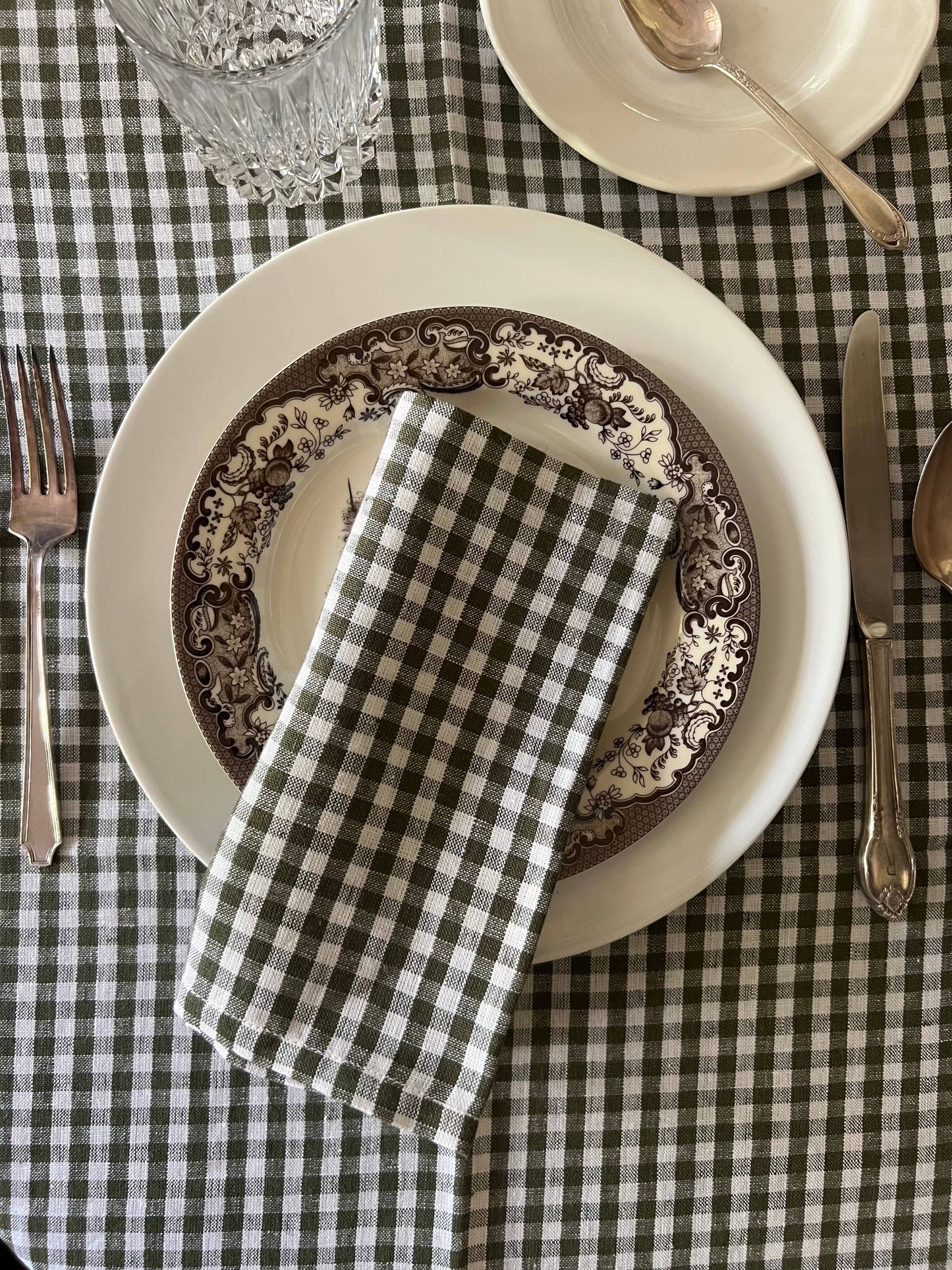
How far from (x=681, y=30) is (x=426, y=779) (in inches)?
23.3

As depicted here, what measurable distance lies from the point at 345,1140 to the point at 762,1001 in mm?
363

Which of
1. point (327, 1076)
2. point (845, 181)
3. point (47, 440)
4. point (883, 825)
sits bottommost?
point (327, 1076)

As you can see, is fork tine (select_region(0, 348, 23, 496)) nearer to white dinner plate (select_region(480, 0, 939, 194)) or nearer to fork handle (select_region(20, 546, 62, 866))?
fork handle (select_region(20, 546, 62, 866))

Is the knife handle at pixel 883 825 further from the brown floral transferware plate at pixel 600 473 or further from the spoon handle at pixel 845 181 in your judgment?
the spoon handle at pixel 845 181

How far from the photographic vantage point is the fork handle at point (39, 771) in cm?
70

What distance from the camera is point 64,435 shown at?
0.71 meters

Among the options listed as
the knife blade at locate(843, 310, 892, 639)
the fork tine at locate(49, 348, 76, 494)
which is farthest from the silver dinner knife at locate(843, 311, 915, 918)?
the fork tine at locate(49, 348, 76, 494)

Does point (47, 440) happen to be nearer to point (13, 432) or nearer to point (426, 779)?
point (13, 432)

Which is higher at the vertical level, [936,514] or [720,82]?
[720,82]

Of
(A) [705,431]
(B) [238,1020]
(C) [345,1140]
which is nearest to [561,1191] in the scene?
(C) [345,1140]

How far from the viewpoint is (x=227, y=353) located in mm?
647

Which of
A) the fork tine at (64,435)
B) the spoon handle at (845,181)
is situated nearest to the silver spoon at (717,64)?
the spoon handle at (845,181)

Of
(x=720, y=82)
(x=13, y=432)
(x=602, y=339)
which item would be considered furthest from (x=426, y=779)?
(x=720, y=82)

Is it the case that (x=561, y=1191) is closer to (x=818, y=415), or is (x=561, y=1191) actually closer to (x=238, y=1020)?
(x=238, y=1020)
